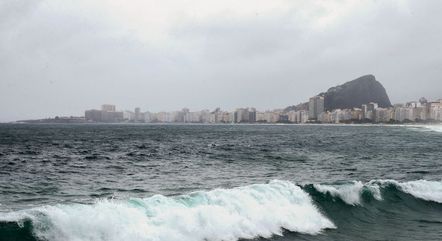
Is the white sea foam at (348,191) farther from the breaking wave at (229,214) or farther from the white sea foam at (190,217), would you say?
the white sea foam at (190,217)

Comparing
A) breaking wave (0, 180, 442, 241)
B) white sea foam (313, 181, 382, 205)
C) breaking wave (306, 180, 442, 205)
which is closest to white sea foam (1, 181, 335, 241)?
breaking wave (0, 180, 442, 241)

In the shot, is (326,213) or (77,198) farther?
(77,198)

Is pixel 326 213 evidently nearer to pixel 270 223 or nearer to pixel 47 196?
pixel 270 223

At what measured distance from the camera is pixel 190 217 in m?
14.5

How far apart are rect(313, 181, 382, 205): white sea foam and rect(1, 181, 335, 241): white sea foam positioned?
235 centimetres

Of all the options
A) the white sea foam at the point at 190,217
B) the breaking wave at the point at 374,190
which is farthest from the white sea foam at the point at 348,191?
the white sea foam at the point at 190,217

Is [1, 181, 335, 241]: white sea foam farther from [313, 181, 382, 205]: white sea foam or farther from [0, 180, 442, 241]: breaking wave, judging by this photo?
[313, 181, 382, 205]: white sea foam

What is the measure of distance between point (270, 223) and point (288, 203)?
2344 mm

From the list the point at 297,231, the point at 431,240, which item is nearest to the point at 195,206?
the point at 297,231

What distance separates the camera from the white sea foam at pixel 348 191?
2055 cm

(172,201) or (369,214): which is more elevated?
(172,201)

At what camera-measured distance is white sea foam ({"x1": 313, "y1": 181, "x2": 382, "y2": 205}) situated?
2055cm

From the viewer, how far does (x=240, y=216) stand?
15555mm

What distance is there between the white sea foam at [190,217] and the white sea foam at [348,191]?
2.35 meters
